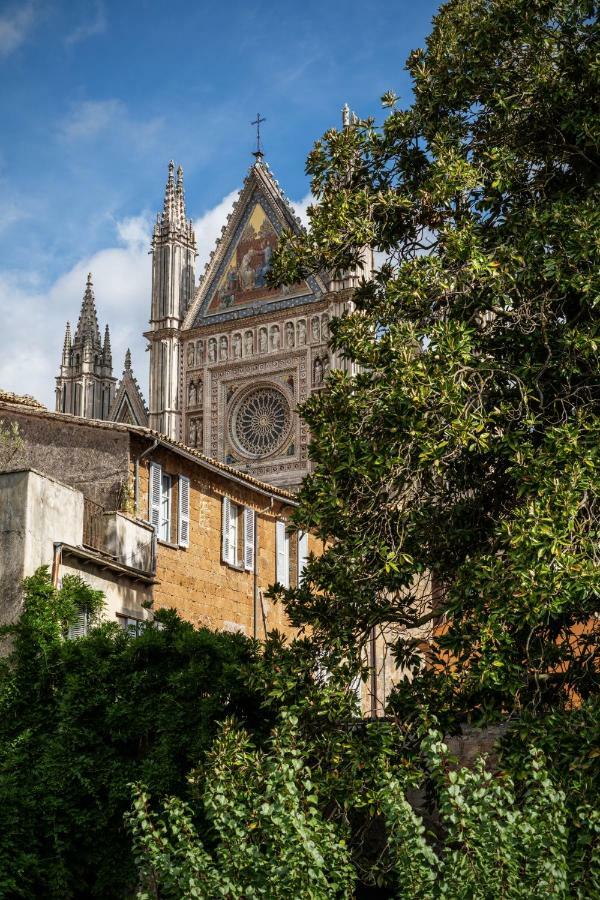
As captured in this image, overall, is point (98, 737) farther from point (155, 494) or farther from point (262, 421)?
point (262, 421)

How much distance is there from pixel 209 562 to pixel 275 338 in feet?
96.5

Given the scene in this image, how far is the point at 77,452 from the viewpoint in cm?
1916

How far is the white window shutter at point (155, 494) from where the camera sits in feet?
62.6

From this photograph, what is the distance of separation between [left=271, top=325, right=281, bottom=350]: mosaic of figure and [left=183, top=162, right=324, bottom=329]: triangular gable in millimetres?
949

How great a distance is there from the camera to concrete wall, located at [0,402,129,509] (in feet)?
61.9

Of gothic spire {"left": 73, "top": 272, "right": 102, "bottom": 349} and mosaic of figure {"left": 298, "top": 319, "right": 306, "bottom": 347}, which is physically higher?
gothic spire {"left": 73, "top": 272, "right": 102, "bottom": 349}

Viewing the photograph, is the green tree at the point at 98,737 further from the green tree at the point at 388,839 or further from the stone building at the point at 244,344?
the stone building at the point at 244,344

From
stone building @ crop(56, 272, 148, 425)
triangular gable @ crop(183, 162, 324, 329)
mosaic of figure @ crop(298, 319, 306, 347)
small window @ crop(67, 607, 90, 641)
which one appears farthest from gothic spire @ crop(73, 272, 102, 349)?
small window @ crop(67, 607, 90, 641)

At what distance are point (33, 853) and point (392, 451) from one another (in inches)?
253

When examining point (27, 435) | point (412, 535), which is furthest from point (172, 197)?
point (412, 535)

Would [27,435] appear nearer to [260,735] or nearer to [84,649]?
[84,649]

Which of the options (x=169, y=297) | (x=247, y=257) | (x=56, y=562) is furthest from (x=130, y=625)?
(x=169, y=297)

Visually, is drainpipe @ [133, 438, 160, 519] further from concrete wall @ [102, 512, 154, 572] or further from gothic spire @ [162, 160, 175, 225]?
gothic spire @ [162, 160, 175, 225]

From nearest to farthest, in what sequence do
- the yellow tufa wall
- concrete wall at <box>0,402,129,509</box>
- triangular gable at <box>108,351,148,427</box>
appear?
concrete wall at <box>0,402,129,509</box>
the yellow tufa wall
triangular gable at <box>108,351,148,427</box>
